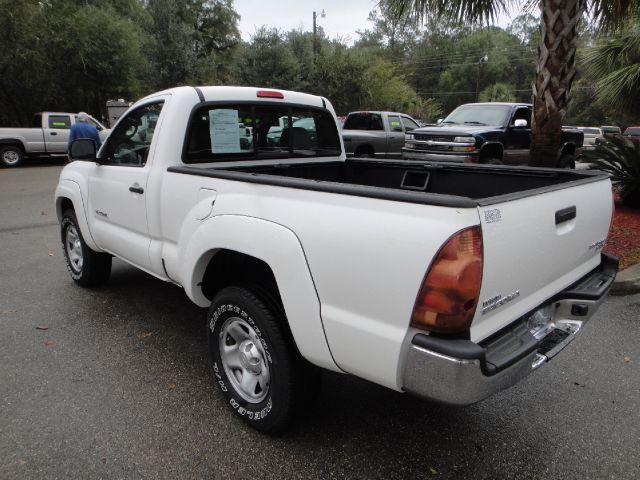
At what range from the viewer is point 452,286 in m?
1.71

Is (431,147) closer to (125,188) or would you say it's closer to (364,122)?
(364,122)

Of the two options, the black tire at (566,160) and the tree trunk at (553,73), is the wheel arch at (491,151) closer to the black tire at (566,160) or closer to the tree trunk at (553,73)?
the black tire at (566,160)

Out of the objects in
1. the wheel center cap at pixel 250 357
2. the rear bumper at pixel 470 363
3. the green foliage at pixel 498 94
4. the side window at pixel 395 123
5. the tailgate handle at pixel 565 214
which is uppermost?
the green foliage at pixel 498 94

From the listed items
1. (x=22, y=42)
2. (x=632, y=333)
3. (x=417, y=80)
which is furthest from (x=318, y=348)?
(x=417, y=80)

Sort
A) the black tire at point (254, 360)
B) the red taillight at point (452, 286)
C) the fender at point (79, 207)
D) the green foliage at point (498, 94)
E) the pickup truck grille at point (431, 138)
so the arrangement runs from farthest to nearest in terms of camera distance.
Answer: the green foliage at point (498, 94) → the pickup truck grille at point (431, 138) → the fender at point (79, 207) → the black tire at point (254, 360) → the red taillight at point (452, 286)

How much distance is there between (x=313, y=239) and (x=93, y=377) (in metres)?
2.03

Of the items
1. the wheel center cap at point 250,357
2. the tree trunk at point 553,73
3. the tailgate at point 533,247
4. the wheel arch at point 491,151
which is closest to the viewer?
the tailgate at point 533,247

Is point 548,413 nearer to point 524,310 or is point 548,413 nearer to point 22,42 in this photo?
point 524,310

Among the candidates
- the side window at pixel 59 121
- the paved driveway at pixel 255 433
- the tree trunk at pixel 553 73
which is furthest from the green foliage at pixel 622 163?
the side window at pixel 59 121

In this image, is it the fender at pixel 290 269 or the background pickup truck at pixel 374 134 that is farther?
the background pickup truck at pixel 374 134

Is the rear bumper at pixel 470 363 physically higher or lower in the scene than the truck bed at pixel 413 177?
lower

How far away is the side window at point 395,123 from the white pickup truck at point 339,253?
10967mm

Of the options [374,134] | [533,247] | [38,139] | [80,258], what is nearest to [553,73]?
[533,247]

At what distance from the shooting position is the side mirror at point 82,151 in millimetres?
3867
